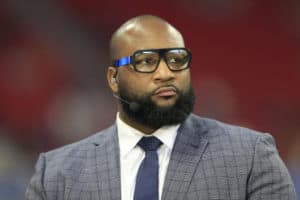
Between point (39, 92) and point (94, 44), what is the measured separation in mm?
288

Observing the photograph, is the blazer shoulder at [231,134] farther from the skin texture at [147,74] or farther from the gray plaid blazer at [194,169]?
the skin texture at [147,74]

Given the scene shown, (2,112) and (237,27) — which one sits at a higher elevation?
(237,27)

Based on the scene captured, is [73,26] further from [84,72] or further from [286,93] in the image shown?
[286,93]

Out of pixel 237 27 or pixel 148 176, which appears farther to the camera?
pixel 237 27

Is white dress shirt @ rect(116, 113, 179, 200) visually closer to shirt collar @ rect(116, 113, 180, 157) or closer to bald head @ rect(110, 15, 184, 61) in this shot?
shirt collar @ rect(116, 113, 180, 157)

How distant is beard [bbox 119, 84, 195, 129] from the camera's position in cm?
169

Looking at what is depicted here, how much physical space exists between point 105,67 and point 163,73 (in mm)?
1155

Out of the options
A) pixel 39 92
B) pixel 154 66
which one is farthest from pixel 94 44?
pixel 154 66

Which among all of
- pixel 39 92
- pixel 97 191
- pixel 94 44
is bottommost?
pixel 97 191

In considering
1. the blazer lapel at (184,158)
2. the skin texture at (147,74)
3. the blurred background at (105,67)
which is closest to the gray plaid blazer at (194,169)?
the blazer lapel at (184,158)

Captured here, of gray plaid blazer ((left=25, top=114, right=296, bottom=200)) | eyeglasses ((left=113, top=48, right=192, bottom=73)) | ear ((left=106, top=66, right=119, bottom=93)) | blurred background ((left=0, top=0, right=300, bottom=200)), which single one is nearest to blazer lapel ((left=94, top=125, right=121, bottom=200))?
gray plaid blazer ((left=25, top=114, right=296, bottom=200))

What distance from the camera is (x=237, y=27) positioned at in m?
2.82

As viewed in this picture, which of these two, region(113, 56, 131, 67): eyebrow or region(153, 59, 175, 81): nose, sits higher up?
region(113, 56, 131, 67): eyebrow

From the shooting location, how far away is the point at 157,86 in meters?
1.67
